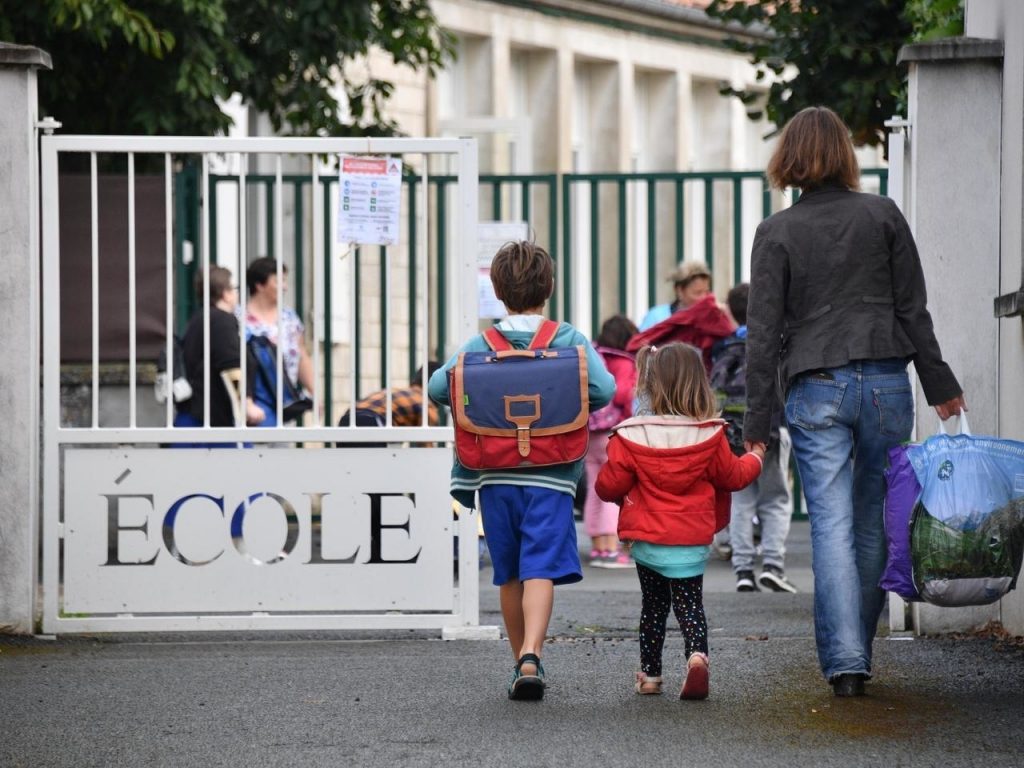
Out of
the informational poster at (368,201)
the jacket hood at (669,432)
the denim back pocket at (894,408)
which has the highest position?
the informational poster at (368,201)

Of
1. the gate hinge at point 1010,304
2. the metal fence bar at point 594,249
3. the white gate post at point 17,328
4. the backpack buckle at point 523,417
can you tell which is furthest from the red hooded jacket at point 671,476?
Answer: the metal fence bar at point 594,249

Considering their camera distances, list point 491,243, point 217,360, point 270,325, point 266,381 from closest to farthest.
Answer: point 217,360
point 266,381
point 270,325
point 491,243

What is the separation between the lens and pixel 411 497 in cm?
851

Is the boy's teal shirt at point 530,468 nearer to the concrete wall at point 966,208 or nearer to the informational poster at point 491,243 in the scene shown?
the concrete wall at point 966,208

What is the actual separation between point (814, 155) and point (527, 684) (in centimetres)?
191

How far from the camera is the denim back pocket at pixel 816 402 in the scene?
6688 mm

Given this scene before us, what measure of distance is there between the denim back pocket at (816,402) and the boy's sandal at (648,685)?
0.95 m

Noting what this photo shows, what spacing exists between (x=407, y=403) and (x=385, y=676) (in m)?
3.25

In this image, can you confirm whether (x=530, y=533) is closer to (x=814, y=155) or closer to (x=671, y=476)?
(x=671, y=476)

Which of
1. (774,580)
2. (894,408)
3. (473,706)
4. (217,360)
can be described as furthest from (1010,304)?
(217,360)

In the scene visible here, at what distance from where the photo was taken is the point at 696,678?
22.0ft

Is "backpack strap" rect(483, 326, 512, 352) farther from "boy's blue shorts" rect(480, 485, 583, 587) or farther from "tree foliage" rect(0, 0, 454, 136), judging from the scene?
"tree foliage" rect(0, 0, 454, 136)

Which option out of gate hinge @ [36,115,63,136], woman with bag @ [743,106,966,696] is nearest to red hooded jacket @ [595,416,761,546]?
woman with bag @ [743,106,966,696]

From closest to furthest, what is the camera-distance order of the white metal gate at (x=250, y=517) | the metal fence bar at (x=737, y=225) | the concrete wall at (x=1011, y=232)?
the concrete wall at (x=1011, y=232) → the white metal gate at (x=250, y=517) → the metal fence bar at (x=737, y=225)
